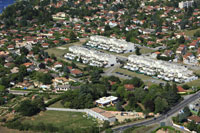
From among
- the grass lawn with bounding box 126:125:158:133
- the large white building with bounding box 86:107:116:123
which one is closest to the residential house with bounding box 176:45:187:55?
the large white building with bounding box 86:107:116:123

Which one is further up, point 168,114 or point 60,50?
point 60,50

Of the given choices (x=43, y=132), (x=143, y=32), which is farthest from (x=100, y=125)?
(x=143, y=32)

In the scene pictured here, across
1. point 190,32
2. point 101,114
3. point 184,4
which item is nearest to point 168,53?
point 190,32

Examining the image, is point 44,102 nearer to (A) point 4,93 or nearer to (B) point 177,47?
(A) point 4,93

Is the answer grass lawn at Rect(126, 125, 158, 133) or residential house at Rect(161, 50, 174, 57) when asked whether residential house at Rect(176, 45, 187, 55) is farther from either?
grass lawn at Rect(126, 125, 158, 133)

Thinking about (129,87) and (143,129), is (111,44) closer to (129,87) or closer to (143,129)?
(129,87)

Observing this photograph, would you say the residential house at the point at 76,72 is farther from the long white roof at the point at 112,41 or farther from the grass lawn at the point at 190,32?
the grass lawn at the point at 190,32

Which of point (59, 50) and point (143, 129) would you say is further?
point (59, 50)
